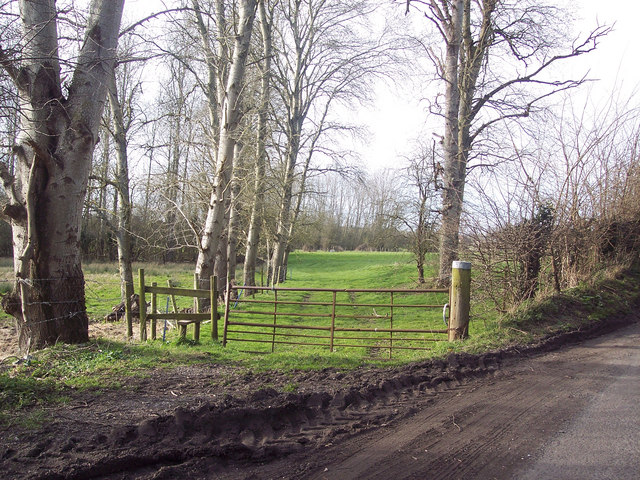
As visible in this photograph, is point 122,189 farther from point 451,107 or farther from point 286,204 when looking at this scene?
point 451,107

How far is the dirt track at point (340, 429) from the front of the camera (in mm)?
3342

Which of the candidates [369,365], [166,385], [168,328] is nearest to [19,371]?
[166,385]

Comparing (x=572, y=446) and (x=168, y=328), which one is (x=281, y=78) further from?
(x=572, y=446)

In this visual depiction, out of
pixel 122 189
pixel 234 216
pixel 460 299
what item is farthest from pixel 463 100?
pixel 122 189

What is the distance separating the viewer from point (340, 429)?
4.06 metres

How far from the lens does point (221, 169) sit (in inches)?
448

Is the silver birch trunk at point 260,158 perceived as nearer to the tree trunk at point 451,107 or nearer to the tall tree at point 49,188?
the tree trunk at point 451,107

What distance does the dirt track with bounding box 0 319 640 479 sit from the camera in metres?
3.34

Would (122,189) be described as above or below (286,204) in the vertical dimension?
below

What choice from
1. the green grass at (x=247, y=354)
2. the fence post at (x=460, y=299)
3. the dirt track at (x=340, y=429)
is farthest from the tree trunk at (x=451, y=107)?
the dirt track at (x=340, y=429)

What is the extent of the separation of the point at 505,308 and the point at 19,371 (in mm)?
8006

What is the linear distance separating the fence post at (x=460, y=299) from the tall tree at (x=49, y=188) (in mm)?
5857

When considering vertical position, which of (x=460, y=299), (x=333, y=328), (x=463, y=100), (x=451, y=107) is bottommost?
(x=333, y=328)

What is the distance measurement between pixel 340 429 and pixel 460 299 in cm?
407
